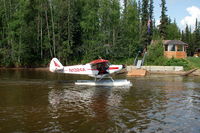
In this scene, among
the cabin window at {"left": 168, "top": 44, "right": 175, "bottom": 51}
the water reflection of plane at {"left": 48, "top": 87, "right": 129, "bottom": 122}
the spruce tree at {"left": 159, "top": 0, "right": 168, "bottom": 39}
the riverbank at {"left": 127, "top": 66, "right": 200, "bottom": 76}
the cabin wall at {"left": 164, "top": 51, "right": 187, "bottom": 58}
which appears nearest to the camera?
the water reflection of plane at {"left": 48, "top": 87, "right": 129, "bottom": 122}

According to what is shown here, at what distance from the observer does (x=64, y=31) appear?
4859cm

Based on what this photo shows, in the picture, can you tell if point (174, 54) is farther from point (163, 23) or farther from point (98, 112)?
point (98, 112)

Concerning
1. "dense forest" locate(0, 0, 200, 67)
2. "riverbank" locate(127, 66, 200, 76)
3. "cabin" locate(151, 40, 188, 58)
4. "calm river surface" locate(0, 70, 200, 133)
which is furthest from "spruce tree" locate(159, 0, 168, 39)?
"calm river surface" locate(0, 70, 200, 133)

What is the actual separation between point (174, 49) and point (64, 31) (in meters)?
20.6

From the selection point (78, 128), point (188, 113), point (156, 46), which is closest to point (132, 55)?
point (156, 46)

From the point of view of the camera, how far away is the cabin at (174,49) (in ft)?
144

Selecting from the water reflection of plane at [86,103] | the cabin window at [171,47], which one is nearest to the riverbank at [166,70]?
the cabin window at [171,47]

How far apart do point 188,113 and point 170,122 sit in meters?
2.17

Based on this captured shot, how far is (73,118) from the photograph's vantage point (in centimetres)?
1154

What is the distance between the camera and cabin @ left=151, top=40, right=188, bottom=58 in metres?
43.9

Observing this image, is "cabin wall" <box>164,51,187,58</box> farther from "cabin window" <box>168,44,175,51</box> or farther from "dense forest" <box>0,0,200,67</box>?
"dense forest" <box>0,0,200,67</box>

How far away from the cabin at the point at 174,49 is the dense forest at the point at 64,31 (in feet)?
10.2

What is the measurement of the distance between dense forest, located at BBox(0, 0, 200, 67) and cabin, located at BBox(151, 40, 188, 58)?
10.2 ft

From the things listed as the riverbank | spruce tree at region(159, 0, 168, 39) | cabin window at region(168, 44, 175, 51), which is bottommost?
the riverbank
